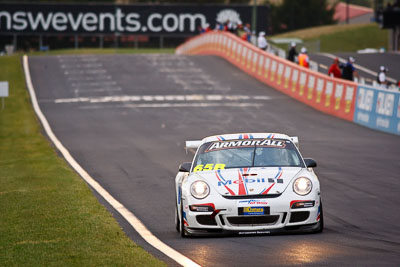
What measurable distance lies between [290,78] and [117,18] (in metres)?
52.7

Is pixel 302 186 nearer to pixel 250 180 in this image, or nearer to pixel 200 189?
pixel 250 180

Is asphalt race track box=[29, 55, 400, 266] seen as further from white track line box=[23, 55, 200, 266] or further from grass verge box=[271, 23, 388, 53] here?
grass verge box=[271, 23, 388, 53]

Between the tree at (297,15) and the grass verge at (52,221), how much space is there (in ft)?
369

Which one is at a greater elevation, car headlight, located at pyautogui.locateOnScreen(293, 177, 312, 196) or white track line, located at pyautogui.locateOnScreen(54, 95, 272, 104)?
car headlight, located at pyautogui.locateOnScreen(293, 177, 312, 196)

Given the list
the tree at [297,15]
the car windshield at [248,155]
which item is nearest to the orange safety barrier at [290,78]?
the car windshield at [248,155]

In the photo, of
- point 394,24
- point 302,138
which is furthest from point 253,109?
point 394,24

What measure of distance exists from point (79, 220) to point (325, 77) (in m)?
23.9

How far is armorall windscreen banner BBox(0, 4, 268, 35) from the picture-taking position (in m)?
90.6

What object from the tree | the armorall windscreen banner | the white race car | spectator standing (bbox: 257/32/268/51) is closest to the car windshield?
the white race car

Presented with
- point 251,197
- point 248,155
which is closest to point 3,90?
point 248,155

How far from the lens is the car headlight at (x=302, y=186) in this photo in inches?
441

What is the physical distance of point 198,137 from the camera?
2720cm

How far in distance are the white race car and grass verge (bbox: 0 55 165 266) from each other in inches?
37.5

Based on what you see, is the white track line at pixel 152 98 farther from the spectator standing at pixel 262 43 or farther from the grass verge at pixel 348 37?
the grass verge at pixel 348 37
